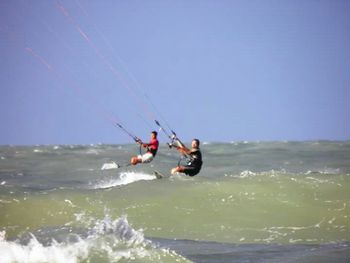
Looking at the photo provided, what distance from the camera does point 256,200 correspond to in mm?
15711

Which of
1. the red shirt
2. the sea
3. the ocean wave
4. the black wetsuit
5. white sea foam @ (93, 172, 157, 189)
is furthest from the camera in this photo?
white sea foam @ (93, 172, 157, 189)

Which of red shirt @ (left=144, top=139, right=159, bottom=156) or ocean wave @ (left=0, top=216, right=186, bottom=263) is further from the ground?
red shirt @ (left=144, top=139, right=159, bottom=156)

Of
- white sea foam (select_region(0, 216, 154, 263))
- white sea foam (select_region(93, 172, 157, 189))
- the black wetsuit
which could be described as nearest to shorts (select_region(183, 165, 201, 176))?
the black wetsuit

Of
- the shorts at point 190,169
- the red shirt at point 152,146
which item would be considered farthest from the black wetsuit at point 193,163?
the red shirt at point 152,146

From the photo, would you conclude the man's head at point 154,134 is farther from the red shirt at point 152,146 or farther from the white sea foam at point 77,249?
the white sea foam at point 77,249

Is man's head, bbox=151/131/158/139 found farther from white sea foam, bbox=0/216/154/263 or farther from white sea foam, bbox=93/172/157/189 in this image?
white sea foam, bbox=0/216/154/263

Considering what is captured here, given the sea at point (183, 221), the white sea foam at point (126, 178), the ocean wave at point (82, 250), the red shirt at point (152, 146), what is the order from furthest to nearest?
the white sea foam at point (126, 178) < the red shirt at point (152, 146) < the sea at point (183, 221) < the ocean wave at point (82, 250)

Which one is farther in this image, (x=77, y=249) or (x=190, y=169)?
(x=190, y=169)

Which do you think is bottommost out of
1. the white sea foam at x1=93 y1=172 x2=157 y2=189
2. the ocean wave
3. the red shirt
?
the ocean wave

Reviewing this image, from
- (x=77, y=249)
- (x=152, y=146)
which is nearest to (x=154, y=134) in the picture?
(x=152, y=146)

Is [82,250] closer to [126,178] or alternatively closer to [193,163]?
[193,163]

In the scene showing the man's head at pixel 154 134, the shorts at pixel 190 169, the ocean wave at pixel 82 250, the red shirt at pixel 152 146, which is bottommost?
the ocean wave at pixel 82 250

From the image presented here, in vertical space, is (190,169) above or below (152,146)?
below

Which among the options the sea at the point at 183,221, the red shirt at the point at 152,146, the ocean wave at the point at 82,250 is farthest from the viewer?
the red shirt at the point at 152,146
